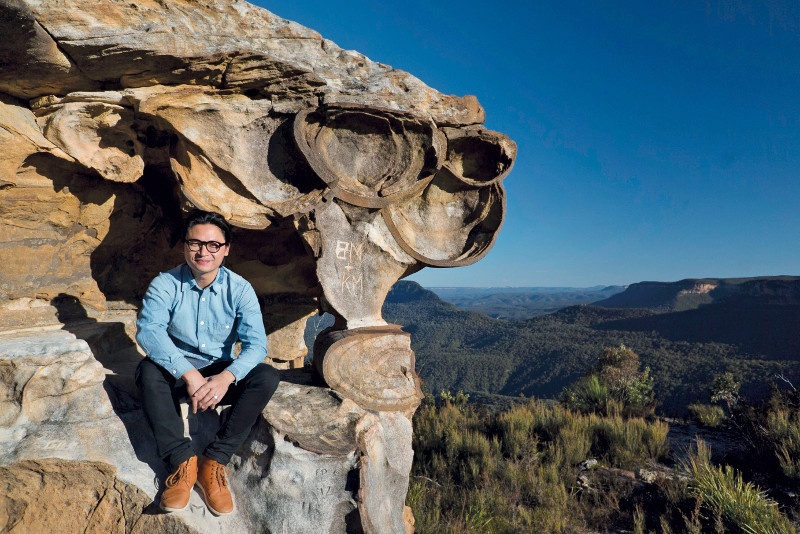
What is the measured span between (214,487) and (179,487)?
21 centimetres

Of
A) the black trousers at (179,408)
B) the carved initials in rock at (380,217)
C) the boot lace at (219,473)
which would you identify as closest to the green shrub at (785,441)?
the carved initials in rock at (380,217)

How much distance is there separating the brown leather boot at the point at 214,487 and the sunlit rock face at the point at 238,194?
15cm

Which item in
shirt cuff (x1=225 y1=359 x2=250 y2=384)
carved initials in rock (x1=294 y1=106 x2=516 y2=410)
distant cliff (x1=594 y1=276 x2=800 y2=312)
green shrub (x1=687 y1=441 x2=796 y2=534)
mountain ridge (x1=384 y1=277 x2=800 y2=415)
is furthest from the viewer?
distant cliff (x1=594 y1=276 x2=800 y2=312)

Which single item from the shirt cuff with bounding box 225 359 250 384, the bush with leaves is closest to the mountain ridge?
the bush with leaves

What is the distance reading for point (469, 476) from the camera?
21.5ft

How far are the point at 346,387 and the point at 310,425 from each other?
2.04 feet

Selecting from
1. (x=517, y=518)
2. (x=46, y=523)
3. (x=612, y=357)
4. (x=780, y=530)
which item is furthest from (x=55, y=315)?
(x=612, y=357)

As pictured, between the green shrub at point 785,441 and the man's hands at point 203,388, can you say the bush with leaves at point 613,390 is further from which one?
the man's hands at point 203,388

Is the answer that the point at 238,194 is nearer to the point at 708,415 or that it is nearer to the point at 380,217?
the point at 380,217

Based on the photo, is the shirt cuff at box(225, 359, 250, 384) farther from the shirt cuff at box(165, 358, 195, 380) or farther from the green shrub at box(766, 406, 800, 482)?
the green shrub at box(766, 406, 800, 482)

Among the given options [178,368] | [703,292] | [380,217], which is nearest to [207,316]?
[178,368]

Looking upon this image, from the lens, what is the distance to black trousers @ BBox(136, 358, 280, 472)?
2586mm

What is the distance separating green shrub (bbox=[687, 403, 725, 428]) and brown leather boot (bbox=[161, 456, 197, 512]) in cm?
1042

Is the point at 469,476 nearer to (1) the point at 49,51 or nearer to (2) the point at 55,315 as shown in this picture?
(2) the point at 55,315
